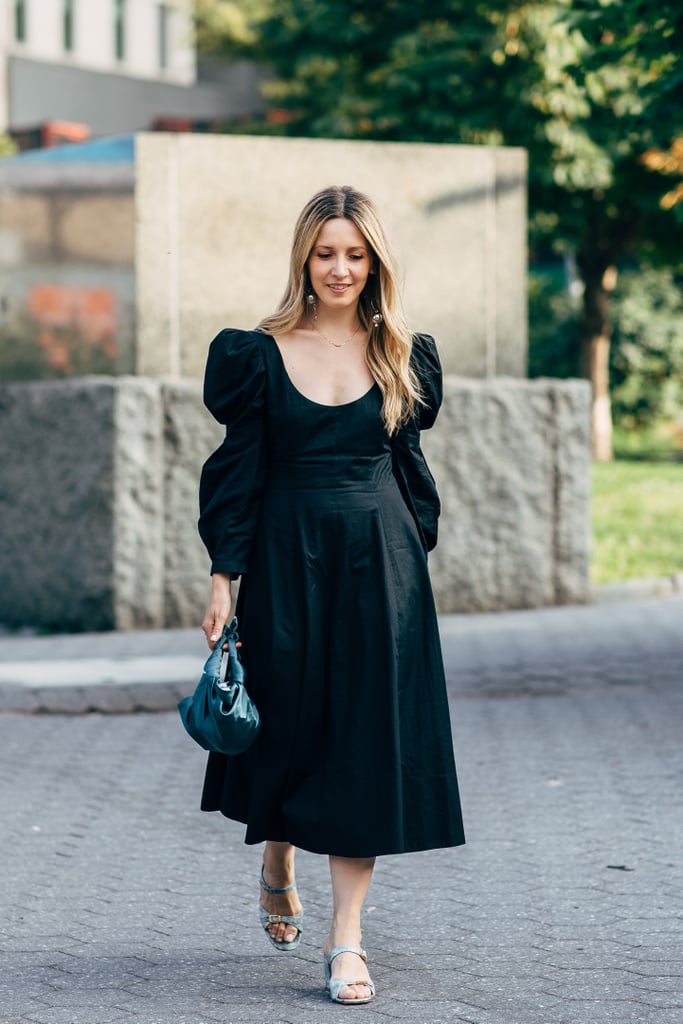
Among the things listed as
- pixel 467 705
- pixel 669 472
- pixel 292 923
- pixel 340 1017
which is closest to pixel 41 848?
pixel 292 923

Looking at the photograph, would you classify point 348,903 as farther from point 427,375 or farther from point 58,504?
point 58,504

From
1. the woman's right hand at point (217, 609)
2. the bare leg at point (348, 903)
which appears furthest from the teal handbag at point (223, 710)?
the bare leg at point (348, 903)

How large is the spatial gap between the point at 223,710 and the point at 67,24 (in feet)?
139

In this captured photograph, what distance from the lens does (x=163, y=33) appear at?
47656 millimetres

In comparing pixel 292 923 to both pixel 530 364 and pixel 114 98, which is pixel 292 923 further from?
pixel 114 98

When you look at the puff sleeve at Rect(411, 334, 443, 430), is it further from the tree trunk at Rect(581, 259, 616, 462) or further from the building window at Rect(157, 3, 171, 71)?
the building window at Rect(157, 3, 171, 71)

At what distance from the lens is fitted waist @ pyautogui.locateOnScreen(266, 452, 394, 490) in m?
4.09

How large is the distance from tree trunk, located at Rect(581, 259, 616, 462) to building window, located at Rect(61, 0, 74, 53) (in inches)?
913

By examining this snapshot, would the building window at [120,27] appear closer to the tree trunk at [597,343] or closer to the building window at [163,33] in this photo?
the building window at [163,33]

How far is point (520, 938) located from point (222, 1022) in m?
0.98

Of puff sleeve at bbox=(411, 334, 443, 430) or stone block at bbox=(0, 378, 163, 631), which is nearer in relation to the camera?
puff sleeve at bbox=(411, 334, 443, 430)

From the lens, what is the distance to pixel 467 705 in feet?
26.3

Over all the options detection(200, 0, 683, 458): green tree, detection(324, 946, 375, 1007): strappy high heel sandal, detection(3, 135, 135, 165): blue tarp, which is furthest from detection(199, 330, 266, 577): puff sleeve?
detection(200, 0, 683, 458): green tree

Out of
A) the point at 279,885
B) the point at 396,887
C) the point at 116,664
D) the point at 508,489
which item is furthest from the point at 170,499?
the point at 279,885
